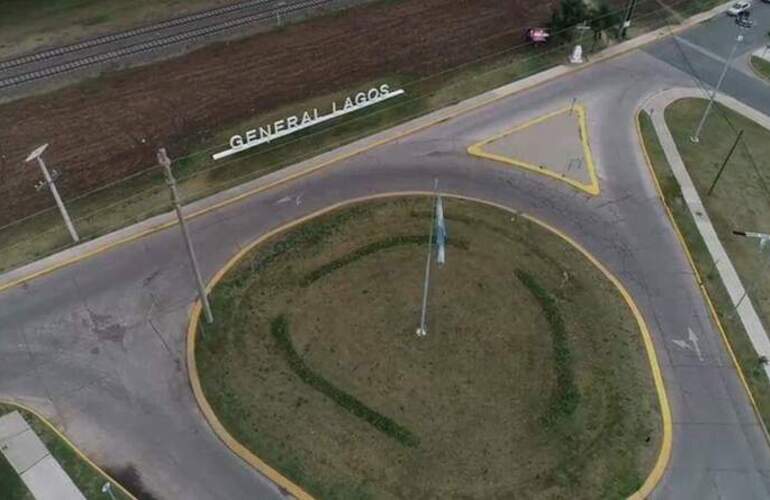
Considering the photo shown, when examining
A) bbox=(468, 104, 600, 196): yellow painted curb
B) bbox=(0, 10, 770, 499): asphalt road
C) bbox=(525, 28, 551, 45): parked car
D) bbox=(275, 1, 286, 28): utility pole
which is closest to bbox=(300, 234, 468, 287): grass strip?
bbox=(0, 10, 770, 499): asphalt road

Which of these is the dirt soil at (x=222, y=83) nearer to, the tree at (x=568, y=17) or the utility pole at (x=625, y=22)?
the tree at (x=568, y=17)

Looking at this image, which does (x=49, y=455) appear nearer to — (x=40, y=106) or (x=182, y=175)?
(x=182, y=175)

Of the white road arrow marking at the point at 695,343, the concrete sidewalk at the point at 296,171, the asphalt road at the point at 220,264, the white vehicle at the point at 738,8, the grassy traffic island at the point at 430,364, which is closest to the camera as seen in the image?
the grassy traffic island at the point at 430,364

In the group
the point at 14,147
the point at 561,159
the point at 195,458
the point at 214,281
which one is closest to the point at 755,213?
the point at 561,159

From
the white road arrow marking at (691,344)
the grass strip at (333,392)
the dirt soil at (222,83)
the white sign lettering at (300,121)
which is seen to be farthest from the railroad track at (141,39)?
the white road arrow marking at (691,344)

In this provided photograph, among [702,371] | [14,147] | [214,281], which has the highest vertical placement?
[14,147]

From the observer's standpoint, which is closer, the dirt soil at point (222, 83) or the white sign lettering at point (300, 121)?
the dirt soil at point (222, 83)

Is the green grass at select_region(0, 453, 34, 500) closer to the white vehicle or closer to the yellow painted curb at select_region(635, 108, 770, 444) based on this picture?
the yellow painted curb at select_region(635, 108, 770, 444)
